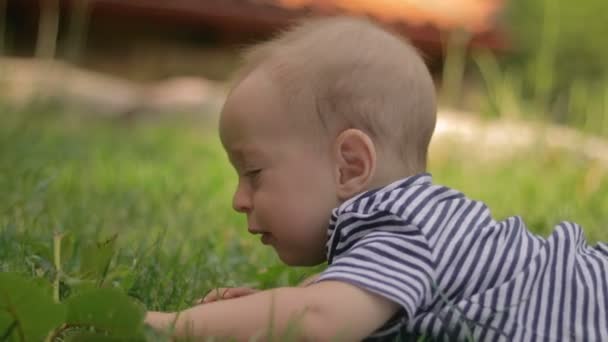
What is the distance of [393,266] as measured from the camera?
1.53 metres

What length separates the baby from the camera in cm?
152

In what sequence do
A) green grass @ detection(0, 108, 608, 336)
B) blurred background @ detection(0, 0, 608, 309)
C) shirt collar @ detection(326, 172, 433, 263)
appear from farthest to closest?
1. blurred background @ detection(0, 0, 608, 309)
2. green grass @ detection(0, 108, 608, 336)
3. shirt collar @ detection(326, 172, 433, 263)

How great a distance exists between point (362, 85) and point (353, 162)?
13cm

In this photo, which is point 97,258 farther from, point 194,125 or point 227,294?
point 194,125

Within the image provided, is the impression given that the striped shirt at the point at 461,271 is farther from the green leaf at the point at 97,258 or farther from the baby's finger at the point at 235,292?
the green leaf at the point at 97,258

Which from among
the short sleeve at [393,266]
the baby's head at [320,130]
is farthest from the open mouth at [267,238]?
the short sleeve at [393,266]

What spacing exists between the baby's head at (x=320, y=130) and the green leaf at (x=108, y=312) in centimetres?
42

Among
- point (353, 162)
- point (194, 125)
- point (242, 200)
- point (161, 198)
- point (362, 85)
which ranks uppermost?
point (362, 85)

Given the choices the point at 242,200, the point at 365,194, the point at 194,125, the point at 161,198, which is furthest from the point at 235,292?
the point at 194,125

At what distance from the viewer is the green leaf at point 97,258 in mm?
1733

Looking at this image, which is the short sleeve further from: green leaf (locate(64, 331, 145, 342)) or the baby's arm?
green leaf (locate(64, 331, 145, 342))

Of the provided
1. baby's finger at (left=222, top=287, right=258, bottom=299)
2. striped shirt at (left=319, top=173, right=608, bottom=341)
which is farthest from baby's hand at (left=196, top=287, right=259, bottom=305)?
striped shirt at (left=319, top=173, right=608, bottom=341)

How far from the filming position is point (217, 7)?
8812mm

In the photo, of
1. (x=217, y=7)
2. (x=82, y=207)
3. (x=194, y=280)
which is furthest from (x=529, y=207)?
(x=217, y=7)
